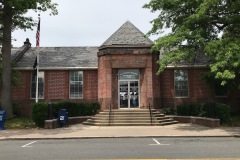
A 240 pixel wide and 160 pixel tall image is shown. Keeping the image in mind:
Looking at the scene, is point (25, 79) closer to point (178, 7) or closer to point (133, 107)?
point (133, 107)

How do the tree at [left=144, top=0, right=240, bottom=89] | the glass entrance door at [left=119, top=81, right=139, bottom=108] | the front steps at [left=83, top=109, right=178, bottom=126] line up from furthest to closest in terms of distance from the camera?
the glass entrance door at [left=119, top=81, right=139, bottom=108]
the front steps at [left=83, top=109, right=178, bottom=126]
the tree at [left=144, top=0, right=240, bottom=89]

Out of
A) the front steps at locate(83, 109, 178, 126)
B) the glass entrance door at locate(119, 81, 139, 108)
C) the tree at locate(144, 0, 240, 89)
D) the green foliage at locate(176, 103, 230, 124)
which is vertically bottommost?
the front steps at locate(83, 109, 178, 126)

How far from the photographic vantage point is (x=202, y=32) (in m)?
17.9

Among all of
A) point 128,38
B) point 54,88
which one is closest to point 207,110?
point 128,38

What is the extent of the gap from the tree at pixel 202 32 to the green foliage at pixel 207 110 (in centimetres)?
266

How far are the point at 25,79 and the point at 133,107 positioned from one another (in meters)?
11.1

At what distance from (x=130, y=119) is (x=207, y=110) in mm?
5718

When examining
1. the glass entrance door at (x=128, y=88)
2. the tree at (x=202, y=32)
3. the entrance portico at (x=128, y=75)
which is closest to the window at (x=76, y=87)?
the entrance portico at (x=128, y=75)

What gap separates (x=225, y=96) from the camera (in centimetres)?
2830

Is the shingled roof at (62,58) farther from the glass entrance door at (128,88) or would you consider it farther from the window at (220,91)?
the window at (220,91)

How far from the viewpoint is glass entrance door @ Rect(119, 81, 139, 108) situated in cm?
2581

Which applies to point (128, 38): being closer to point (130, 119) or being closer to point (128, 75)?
point (128, 75)

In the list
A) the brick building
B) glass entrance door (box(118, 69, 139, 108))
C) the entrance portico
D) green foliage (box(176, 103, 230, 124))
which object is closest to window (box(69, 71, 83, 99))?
the brick building

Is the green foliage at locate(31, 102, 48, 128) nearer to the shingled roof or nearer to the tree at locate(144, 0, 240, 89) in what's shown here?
the tree at locate(144, 0, 240, 89)
